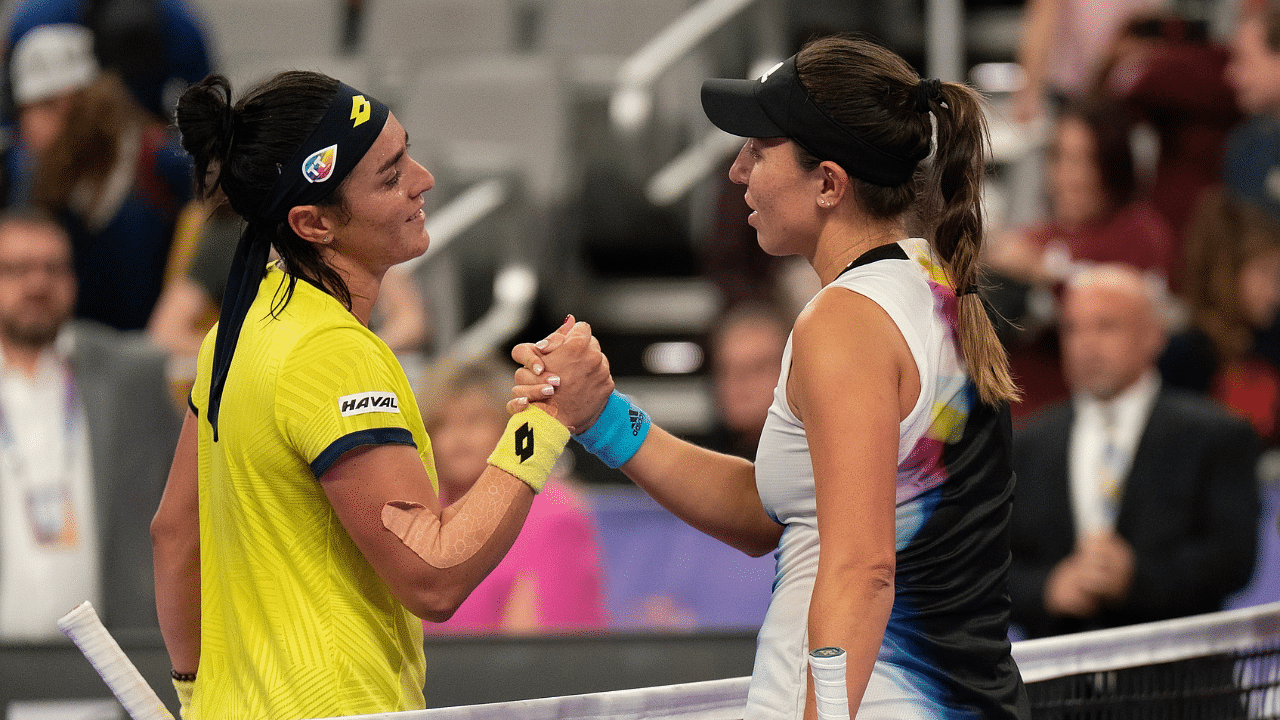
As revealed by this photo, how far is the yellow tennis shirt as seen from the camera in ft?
6.41

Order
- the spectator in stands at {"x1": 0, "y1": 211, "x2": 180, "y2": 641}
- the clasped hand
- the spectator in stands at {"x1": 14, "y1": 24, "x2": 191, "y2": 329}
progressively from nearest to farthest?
the clasped hand < the spectator in stands at {"x1": 0, "y1": 211, "x2": 180, "y2": 641} < the spectator in stands at {"x1": 14, "y1": 24, "x2": 191, "y2": 329}

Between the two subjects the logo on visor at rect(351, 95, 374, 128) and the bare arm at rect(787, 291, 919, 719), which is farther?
the logo on visor at rect(351, 95, 374, 128)

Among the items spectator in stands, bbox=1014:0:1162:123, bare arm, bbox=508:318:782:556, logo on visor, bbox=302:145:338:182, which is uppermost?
logo on visor, bbox=302:145:338:182

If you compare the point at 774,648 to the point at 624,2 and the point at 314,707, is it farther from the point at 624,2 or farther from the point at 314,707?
the point at 624,2

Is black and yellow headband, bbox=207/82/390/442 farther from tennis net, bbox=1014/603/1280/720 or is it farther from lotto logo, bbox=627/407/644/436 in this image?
tennis net, bbox=1014/603/1280/720

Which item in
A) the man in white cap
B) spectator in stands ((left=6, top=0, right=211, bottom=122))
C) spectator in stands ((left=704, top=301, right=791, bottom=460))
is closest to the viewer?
spectator in stands ((left=704, top=301, right=791, bottom=460))

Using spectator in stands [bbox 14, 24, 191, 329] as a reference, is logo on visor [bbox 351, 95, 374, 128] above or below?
above

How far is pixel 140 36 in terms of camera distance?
6102 millimetres

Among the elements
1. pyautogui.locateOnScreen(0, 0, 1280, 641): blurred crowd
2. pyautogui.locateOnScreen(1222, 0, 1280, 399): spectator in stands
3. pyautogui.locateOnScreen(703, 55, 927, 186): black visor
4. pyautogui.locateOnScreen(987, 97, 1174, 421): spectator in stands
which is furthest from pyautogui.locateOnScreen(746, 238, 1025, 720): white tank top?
pyautogui.locateOnScreen(1222, 0, 1280, 399): spectator in stands

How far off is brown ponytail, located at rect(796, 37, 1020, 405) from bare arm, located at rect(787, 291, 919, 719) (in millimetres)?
172

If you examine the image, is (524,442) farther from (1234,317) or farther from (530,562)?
(1234,317)

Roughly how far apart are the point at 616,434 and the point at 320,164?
68cm

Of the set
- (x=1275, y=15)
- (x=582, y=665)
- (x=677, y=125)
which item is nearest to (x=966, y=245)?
(x=582, y=665)

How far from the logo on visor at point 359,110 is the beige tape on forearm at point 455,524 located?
1.75ft
